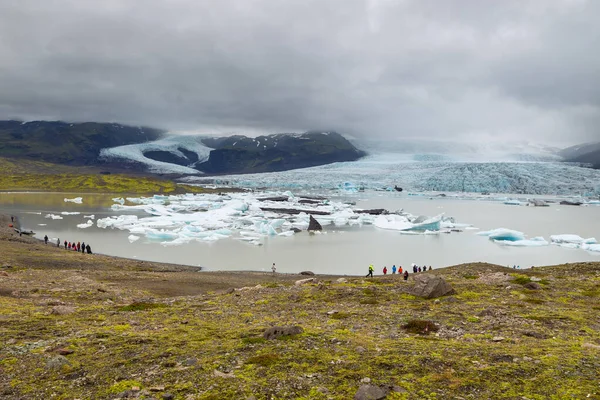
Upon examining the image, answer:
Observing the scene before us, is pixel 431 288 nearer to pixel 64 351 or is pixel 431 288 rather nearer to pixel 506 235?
pixel 64 351

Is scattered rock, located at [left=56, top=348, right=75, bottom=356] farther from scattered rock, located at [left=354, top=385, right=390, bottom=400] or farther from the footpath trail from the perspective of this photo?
the footpath trail

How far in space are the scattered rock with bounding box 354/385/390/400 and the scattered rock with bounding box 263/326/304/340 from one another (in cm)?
357

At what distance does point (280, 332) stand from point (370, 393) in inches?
153

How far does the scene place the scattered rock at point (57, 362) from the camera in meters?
8.45

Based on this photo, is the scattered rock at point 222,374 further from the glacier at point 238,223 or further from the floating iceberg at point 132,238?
the floating iceberg at point 132,238

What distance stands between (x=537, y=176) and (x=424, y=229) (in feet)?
252

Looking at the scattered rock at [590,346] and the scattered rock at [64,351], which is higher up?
the scattered rock at [590,346]

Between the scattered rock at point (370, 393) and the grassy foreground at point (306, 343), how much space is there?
0.56ft

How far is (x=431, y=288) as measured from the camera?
53.5 feet

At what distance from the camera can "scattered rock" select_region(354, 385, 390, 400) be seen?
6785 mm

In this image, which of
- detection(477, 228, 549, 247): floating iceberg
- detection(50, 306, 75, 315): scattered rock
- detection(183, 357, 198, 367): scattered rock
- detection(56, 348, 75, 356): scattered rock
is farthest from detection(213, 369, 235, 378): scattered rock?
detection(477, 228, 549, 247): floating iceberg

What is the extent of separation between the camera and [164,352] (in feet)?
30.6

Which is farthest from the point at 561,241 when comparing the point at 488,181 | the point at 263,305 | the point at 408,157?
the point at 408,157

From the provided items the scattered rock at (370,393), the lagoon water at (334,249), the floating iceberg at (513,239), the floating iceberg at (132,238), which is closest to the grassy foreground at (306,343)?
the scattered rock at (370,393)
